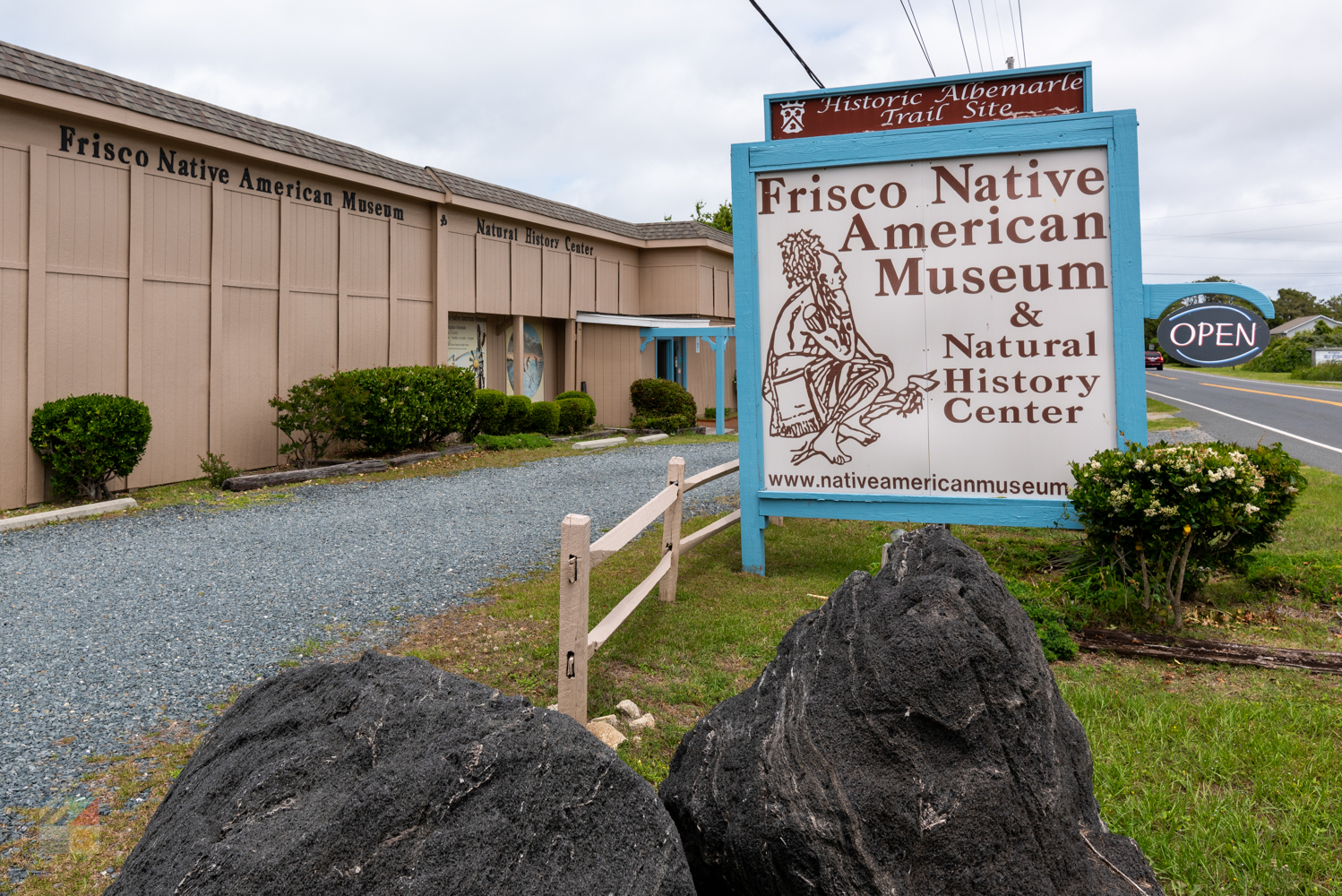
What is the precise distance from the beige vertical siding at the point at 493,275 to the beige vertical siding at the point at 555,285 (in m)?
1.27

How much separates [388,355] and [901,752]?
1565 cm

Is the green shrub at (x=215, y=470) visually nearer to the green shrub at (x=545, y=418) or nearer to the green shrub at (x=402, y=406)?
the green shrub at (x=402, y=406)

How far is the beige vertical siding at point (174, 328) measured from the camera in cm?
1201

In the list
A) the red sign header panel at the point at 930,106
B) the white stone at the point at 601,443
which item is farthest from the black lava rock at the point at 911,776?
the white stone at the point at 601,443

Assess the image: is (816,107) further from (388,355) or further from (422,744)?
(388,355)

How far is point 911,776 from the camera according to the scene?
6.65 feet

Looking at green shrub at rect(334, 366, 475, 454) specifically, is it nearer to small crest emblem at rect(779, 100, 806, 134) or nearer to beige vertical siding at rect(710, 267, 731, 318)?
small crest emblem at rect(779, 100, 806, 134)

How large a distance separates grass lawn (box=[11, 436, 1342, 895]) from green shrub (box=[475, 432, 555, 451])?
8.88 meters

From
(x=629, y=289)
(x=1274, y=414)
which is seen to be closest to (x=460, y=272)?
(x=629, y=289)

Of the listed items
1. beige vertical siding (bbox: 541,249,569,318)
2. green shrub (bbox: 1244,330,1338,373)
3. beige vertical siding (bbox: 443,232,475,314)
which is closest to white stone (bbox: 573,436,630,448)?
beige vertical siding (bbox: 443,232,475,314)

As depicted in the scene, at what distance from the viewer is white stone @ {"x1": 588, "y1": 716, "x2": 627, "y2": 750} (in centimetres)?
405

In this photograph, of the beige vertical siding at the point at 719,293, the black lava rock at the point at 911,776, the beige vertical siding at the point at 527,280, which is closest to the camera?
Result: the black lava rock at the point at 911,776

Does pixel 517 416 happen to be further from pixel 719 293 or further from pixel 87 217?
pixel 719 293

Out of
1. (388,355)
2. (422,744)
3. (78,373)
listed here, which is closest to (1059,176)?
(422,744)
